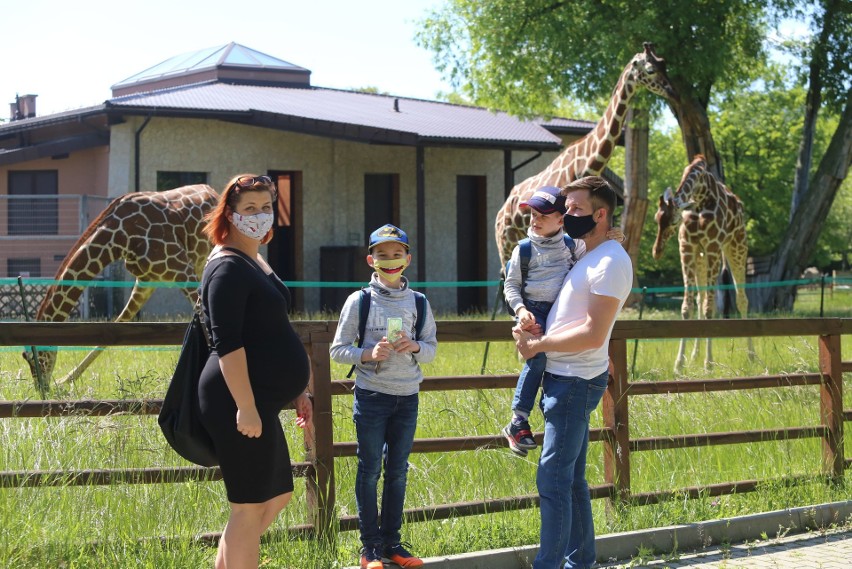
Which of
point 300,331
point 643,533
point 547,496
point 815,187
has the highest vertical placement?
point 815,187

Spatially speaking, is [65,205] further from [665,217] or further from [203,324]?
[203,324]

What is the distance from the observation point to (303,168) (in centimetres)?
2602

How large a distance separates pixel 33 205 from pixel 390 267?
1987 cm

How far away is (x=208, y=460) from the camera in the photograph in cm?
469

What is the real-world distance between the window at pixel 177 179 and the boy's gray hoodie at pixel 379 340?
19194mm

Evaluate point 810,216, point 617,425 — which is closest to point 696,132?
point 810,216

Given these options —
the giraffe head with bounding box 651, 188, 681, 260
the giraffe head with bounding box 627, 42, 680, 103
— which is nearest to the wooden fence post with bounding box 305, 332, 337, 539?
the giraffe head with bounding box 627, 42, 680, 103

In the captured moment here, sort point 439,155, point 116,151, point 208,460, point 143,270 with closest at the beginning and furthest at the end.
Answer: point 208,460
point 143,270
point 116,151
point 439,155

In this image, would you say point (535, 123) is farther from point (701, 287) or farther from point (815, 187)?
point (701, 287)

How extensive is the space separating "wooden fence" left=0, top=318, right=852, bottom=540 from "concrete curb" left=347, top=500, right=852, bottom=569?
0.35 m

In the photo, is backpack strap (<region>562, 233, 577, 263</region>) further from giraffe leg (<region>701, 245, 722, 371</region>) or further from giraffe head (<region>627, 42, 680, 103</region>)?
giraffe leg (<region>701, 245, 722, 371</region>)

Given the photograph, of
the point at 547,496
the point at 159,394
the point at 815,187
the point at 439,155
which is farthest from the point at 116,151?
the point at 547,496

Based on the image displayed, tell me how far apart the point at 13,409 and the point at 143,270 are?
7.86 metres

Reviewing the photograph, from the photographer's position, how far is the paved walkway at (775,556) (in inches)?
257
